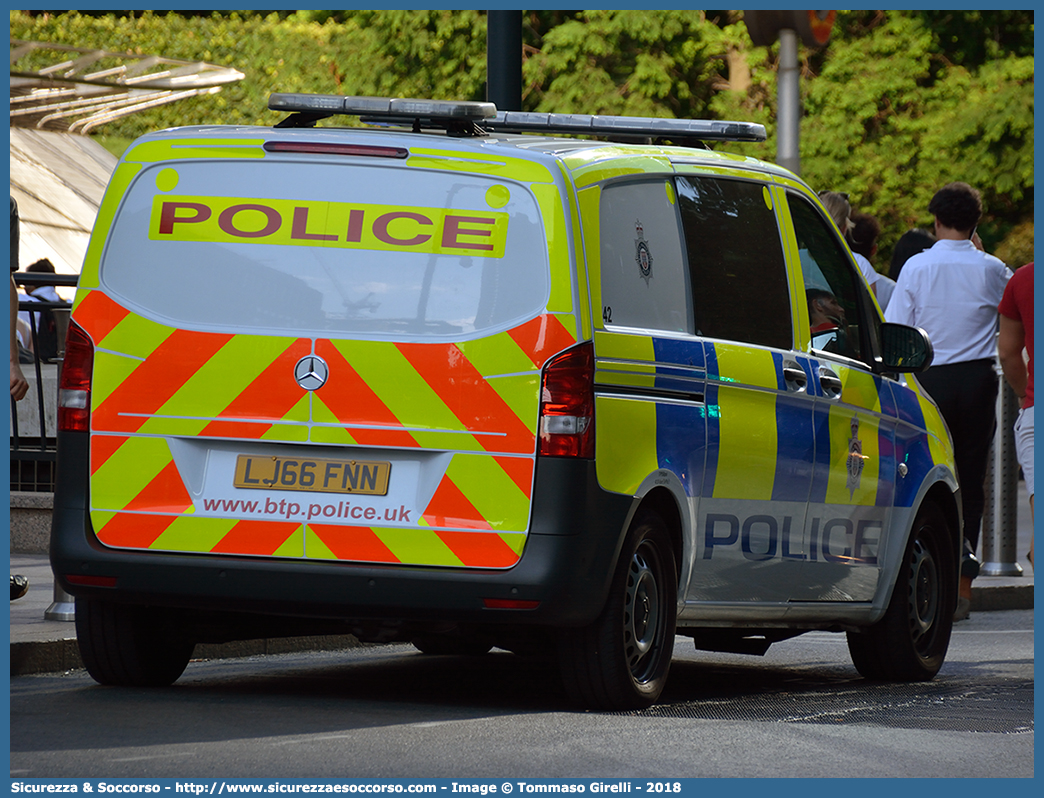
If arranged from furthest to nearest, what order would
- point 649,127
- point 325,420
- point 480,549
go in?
point 649,127 → point 325,420 → point 480,549

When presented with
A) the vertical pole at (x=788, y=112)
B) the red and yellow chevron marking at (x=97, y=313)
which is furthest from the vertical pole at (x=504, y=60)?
the red and yellow chevron marking at (x=97, y=313)

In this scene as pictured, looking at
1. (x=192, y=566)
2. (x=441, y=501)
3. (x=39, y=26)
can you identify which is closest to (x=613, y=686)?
(x=441, y=501)

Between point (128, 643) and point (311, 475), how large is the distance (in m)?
1.06

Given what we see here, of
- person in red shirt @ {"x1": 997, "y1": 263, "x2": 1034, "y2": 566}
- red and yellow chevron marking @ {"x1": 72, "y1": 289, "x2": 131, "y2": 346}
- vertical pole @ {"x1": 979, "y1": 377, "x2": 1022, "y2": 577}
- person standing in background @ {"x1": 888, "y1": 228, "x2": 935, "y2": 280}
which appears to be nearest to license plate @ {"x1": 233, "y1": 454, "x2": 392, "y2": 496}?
red and yellow chevron marking @ {"x1": 72, "y1": 289, "x2": 131, "y2": 346}

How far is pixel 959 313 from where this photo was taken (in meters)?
10.8

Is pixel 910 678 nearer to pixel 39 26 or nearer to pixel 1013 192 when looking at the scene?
pixel 1013 192

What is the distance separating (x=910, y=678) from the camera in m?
8.52

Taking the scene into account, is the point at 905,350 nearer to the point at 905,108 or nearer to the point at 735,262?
the point at 735,262

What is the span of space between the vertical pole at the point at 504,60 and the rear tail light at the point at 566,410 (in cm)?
383

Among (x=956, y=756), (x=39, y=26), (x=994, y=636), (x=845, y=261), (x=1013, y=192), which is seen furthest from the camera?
(x=39, y=26)

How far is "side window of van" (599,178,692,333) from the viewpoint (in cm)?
668

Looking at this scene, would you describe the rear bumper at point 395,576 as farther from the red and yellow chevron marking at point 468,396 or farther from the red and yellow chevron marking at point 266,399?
the red and yellow chevron marking at point 266,399

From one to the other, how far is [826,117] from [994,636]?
26.6 meters

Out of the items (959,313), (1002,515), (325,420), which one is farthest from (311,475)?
(1002,515)
